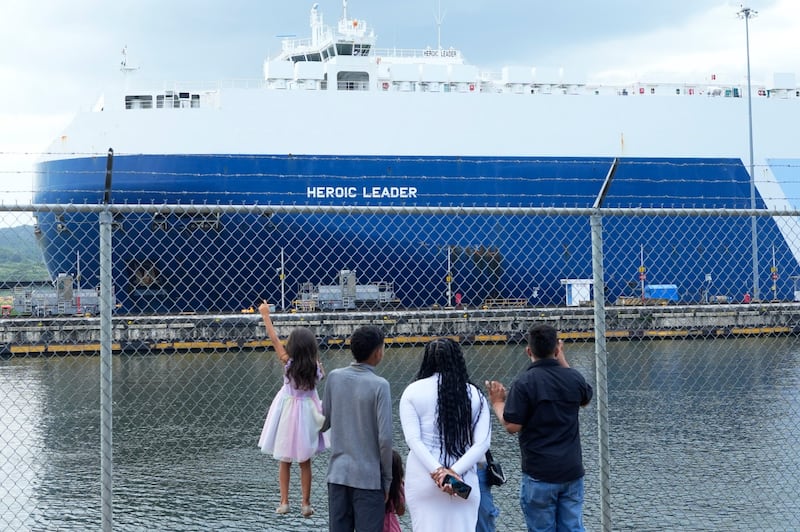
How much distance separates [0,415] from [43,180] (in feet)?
37.0

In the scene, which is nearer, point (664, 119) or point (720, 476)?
point (720, 476)

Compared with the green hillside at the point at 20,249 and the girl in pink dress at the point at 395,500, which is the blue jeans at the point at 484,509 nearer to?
the girl in pink dress at the point at 395,500

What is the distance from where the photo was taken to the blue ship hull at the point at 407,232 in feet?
67.5

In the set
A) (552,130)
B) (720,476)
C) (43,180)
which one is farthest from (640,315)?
(43,180)

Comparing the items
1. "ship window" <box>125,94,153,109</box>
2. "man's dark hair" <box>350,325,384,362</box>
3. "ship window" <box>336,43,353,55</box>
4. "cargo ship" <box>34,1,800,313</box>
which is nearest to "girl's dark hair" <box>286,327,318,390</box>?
"man's dark hair" <box>350,325,384,362</box>

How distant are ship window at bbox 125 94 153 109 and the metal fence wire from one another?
12.8 feet

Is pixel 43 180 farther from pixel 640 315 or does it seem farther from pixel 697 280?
pixel 697 280

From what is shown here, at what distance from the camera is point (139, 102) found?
23641 millimetres

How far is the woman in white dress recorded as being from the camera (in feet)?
11.0

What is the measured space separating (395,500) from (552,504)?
0.62 m

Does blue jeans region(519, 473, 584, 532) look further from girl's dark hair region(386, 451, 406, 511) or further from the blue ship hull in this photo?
the blue ship hull

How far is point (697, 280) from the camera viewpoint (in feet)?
76.8

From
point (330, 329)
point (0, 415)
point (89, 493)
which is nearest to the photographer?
point (89, 493)

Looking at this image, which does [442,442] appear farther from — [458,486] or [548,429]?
[548,429]
